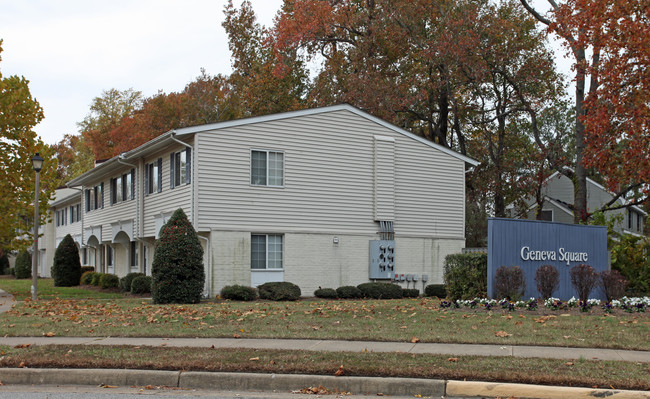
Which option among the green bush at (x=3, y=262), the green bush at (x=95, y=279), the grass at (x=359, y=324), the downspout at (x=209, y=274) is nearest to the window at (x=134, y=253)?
the green bush at (x=95, y=279)

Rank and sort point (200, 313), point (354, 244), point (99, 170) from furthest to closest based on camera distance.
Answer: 1. point (99, 170)
2. point (354, 244)
3. point (200, 313)

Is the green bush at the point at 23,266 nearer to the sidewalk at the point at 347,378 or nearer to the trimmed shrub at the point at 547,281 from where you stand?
the sidewalk at the point at 347,378

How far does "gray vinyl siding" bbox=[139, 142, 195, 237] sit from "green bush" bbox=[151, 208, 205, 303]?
8.05 feet

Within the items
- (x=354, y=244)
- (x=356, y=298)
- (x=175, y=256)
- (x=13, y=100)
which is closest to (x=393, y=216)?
(x=354, y=244)

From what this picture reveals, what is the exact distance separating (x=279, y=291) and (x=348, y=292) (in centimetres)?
286

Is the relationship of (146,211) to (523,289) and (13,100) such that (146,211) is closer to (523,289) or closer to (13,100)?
(13,100)

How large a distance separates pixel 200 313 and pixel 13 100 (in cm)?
1672

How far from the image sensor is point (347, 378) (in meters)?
8.23

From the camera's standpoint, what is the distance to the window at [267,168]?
960 inches

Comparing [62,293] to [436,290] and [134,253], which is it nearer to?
[134,253]

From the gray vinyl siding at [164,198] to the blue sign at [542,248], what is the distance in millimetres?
10328

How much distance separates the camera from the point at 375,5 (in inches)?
1646

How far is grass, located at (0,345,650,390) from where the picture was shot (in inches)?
318

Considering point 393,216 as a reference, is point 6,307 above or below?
below
